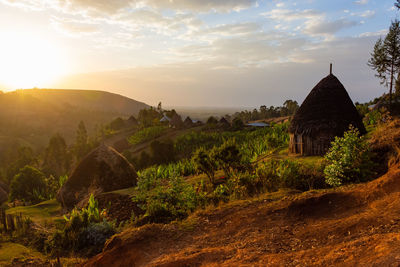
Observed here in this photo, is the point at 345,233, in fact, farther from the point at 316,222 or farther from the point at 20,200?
the point at 20,200

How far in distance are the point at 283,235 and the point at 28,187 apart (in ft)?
60.0

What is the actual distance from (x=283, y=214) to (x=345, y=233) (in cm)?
145

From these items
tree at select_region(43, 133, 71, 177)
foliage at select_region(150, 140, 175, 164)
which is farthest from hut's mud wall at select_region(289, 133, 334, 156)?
tree at select_region(43, 133, 71, 177)

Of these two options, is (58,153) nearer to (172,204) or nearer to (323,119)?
(323,119)

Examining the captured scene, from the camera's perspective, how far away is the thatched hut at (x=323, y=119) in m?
12.6

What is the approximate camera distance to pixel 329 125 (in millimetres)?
12648

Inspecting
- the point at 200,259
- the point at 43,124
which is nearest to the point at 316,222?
the point at 200,259

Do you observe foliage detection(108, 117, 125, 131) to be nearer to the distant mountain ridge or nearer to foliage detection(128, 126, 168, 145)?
foliage detection(128, 126, 168, 145)

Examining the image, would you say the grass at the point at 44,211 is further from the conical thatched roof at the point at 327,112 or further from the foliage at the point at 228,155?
the conical thatched roof at the point at 327,112

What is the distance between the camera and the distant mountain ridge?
15988 centimetres

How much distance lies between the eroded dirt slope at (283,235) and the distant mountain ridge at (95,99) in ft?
522

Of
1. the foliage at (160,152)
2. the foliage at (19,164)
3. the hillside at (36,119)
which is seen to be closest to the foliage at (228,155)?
the foliage at (160,152)

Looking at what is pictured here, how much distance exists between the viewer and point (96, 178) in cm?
1238

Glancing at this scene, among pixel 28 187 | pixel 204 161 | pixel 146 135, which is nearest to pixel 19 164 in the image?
pixel 146 135
